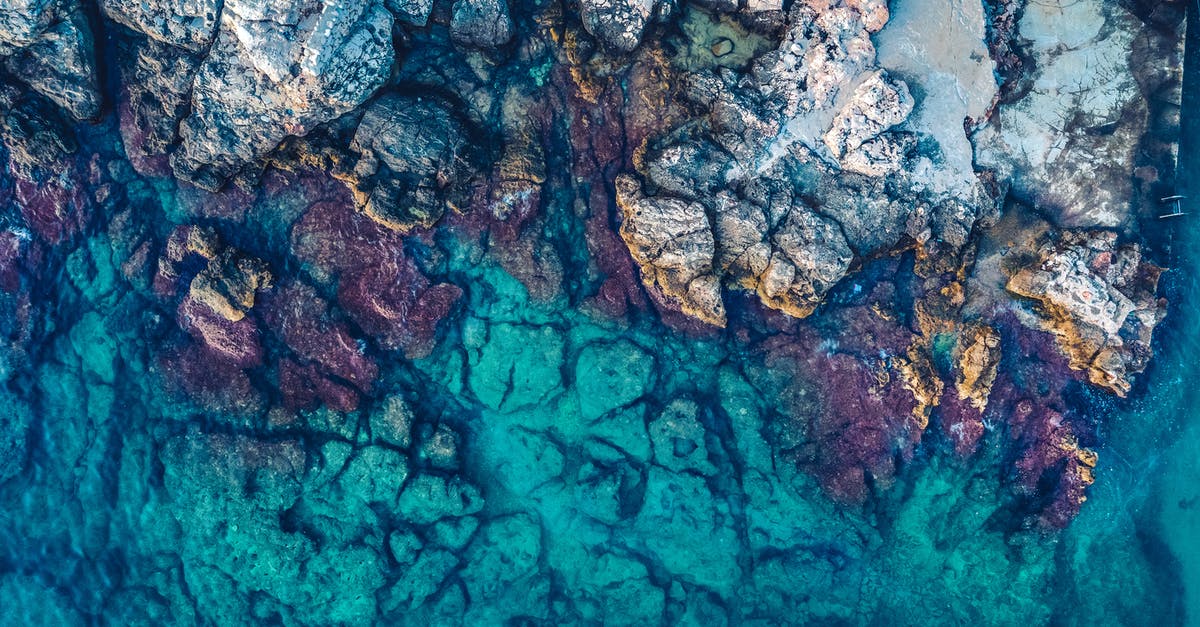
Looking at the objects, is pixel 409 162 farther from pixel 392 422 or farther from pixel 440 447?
pixel 440 447

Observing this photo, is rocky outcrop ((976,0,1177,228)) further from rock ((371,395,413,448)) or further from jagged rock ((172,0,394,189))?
rock ((371,395,413,448))

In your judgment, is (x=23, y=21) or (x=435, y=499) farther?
(x=435, y=499)

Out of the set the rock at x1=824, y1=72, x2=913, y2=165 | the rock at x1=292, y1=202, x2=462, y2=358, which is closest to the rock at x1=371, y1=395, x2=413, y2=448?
the rock at x1=292, y1=202, x2=462, y2=358

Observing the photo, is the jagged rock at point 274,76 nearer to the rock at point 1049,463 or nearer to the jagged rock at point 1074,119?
the jagged rock at point 1074,119

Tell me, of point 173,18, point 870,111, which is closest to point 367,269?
Answer: point 173,18

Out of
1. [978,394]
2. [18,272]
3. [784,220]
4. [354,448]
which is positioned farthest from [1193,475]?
[18,272]

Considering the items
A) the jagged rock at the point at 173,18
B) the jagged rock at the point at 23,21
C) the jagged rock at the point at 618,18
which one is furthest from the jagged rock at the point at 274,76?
→ the jagged rock at the point at 618,18

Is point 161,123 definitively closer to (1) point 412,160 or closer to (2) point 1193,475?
(1) point 412,160
